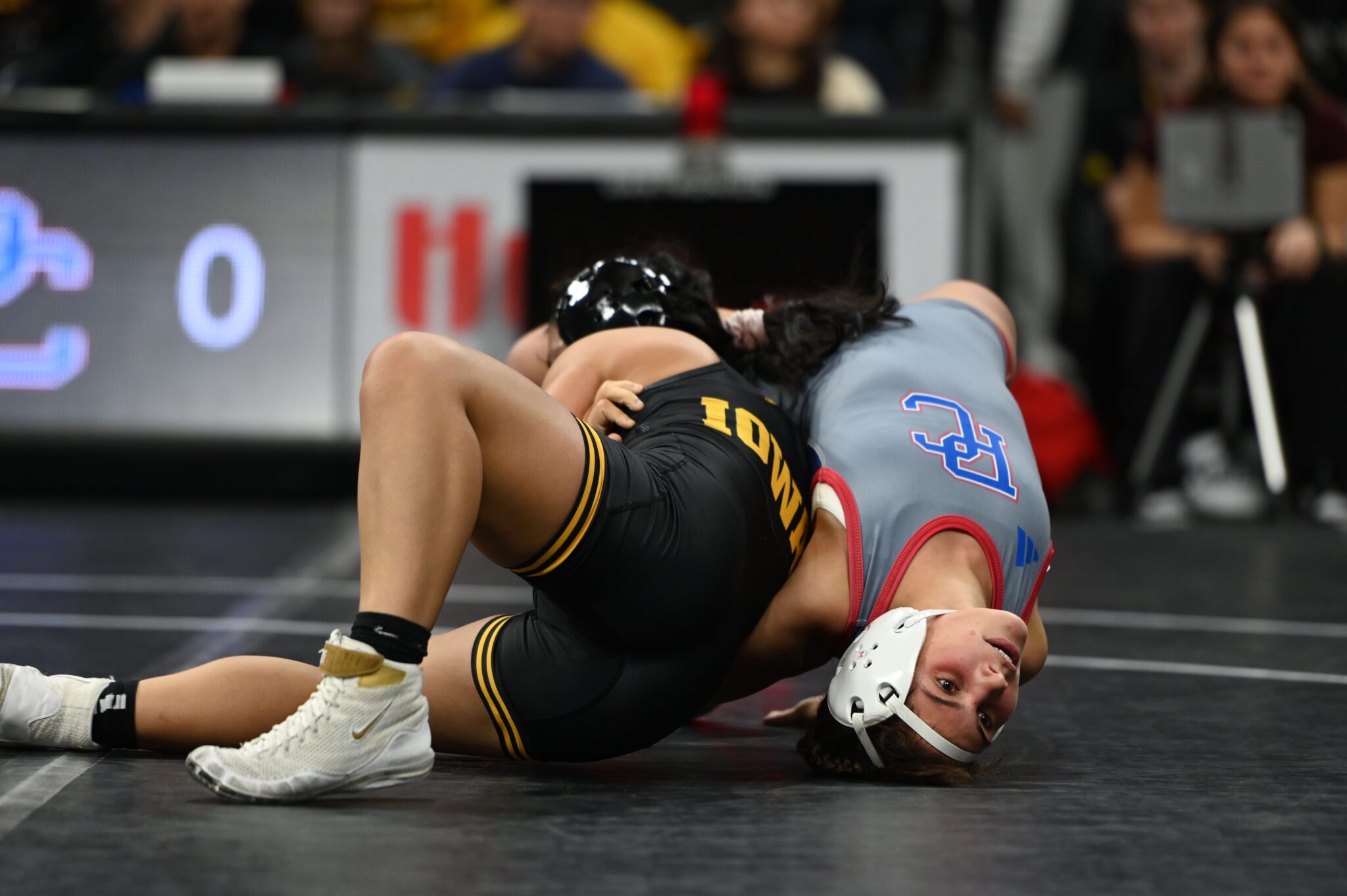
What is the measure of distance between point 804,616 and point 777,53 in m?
4.80

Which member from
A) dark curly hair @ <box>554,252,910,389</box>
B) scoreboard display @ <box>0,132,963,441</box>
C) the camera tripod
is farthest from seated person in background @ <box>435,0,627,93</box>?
dark curly hair @ <box>554,252,910,389</box>

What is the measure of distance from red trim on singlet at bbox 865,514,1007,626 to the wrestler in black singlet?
0.51ft

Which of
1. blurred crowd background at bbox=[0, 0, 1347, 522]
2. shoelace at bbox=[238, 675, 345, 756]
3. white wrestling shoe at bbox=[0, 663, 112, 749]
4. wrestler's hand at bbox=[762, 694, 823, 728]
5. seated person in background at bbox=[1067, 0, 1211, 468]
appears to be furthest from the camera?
seated person in background at bbox=[1067, 0, 1211, 468]

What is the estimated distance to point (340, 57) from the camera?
7582 mm

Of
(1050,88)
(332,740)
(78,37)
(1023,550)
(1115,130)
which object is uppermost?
(78,37)

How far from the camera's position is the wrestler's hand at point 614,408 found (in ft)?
9.32

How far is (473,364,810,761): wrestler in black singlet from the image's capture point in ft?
8.32

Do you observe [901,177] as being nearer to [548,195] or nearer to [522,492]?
[548,195]

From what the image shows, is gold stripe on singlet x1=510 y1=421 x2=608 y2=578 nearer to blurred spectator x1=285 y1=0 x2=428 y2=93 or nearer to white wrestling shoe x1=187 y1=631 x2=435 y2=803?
white wrestling shoe x1=187 y1=631 x2=435 y2=803

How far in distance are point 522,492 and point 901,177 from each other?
4.47 m

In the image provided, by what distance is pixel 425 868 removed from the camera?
2086mm

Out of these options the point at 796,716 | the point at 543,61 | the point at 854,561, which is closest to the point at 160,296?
the point at 543,61

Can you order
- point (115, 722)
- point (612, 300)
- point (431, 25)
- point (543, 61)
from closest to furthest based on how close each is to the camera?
point (115, 722) < point (612, 300) < point (543, 61) < point (431, 25)

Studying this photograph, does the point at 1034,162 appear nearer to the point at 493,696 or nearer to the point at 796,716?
the point at 796,716
